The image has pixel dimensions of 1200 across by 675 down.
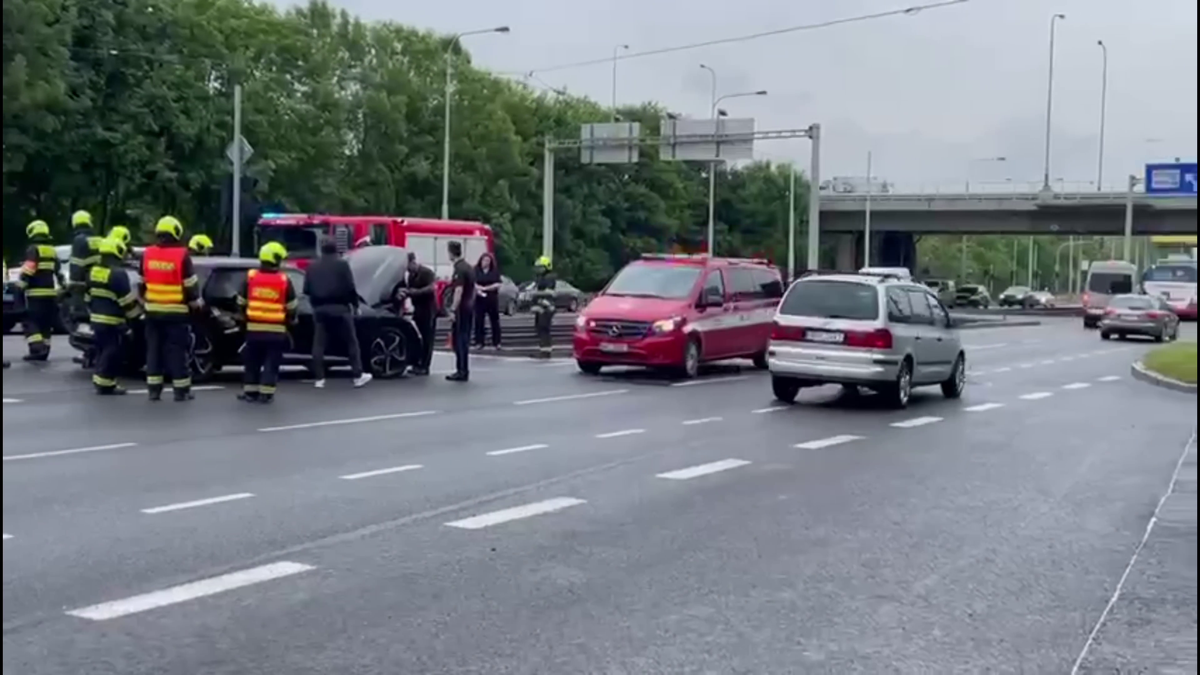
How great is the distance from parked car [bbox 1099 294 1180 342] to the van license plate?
29577 mm

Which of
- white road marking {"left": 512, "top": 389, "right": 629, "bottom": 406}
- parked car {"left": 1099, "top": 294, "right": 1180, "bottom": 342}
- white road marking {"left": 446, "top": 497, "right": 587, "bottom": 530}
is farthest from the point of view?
parked car {"left": 1099, "top": 294, "right": 1180, "bottom": 342}

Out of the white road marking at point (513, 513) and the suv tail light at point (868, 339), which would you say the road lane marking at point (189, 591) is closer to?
the white road marking at point (513, 513)

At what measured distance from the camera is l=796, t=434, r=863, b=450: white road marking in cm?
1460

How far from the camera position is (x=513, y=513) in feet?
33.2

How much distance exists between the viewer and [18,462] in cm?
1166

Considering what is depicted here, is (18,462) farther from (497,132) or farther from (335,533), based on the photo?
(497,132)

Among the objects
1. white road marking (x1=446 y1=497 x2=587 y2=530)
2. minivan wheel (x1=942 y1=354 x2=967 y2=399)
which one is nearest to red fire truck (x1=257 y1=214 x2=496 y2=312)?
minivan wheel (x1=942 y1=354 x2=967 y2=399)

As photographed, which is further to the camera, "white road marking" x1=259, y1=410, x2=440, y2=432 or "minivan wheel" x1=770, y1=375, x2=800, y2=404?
"minivan wheel" x1=770, y1=375, x2=800, y2=404

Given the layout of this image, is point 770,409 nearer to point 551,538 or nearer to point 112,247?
point 112,247

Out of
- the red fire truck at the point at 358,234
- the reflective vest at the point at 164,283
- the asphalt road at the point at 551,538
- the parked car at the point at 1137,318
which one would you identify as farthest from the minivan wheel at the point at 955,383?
the parked car at the point at 1137,318

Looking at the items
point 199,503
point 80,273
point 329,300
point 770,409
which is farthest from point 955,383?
point 199,503

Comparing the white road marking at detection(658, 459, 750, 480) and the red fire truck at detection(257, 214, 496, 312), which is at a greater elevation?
the red fire truck at detection(257, 214, 496, 312)

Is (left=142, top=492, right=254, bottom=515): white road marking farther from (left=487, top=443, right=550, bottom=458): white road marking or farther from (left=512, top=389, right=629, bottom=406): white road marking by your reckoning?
(left=512, top=389, right=629, bottom=406): white road marking

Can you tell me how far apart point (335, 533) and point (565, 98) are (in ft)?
241
